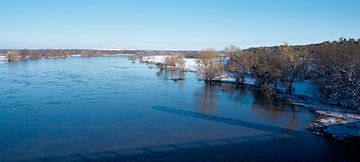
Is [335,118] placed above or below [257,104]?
below

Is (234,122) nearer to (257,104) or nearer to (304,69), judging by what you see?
(257,104)

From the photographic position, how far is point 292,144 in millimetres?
20391

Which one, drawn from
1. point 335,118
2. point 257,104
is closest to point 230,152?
point 335,118

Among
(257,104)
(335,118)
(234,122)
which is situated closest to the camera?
(234,122)

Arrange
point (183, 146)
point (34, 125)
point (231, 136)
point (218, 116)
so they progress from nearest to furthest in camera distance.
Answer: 1. point (183, 146)
2. point (231, 136)
3. point (34, 125)
4. point (218, 116)

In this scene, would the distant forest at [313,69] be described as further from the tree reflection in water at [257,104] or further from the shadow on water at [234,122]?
the shadow on water at [234,122]

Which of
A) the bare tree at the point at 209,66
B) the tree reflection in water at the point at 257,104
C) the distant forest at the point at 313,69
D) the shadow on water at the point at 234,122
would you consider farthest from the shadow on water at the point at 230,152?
the bare tree at the point at 209,66

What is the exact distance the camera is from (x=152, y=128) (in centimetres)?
2350

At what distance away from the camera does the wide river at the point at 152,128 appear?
1823cm

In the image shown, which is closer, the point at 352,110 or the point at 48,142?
the point at 48,142

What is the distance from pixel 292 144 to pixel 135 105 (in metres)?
15.8

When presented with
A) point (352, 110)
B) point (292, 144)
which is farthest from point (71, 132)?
point (352, 110)

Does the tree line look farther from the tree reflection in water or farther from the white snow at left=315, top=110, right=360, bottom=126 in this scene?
the tree reflection in water

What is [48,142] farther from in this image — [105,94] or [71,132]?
[105,94]
